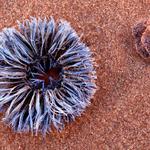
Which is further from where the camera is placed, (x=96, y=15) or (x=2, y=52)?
(x=96, y=15)

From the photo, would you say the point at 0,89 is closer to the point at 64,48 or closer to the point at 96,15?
the point at 64,48

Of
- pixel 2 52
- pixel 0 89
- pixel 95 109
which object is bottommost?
pixel 95 109

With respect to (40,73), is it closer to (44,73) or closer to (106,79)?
(44,73)

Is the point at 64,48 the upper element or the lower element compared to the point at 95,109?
upper

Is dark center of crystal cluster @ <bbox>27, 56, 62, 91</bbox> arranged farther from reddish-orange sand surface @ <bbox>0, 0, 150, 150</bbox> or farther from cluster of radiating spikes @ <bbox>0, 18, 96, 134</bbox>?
reddish-orange sand surface @ <bbox>0, 0, 150, 150</bbox>

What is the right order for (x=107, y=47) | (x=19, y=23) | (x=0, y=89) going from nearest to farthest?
(x=0, y=89) < (x=19, y=23) < (x=107, y=47)

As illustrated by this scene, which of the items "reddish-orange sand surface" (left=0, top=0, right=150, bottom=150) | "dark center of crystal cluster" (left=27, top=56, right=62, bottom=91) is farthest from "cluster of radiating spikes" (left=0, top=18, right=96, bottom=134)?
"reddish-orange sand surface" (left=0, top=0, right=150, bottom=150)

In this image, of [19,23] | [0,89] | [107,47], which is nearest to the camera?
[0,89]

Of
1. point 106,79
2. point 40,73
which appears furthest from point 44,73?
point 106,79

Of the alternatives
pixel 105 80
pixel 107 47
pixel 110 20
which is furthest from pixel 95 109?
pixel 110 20
